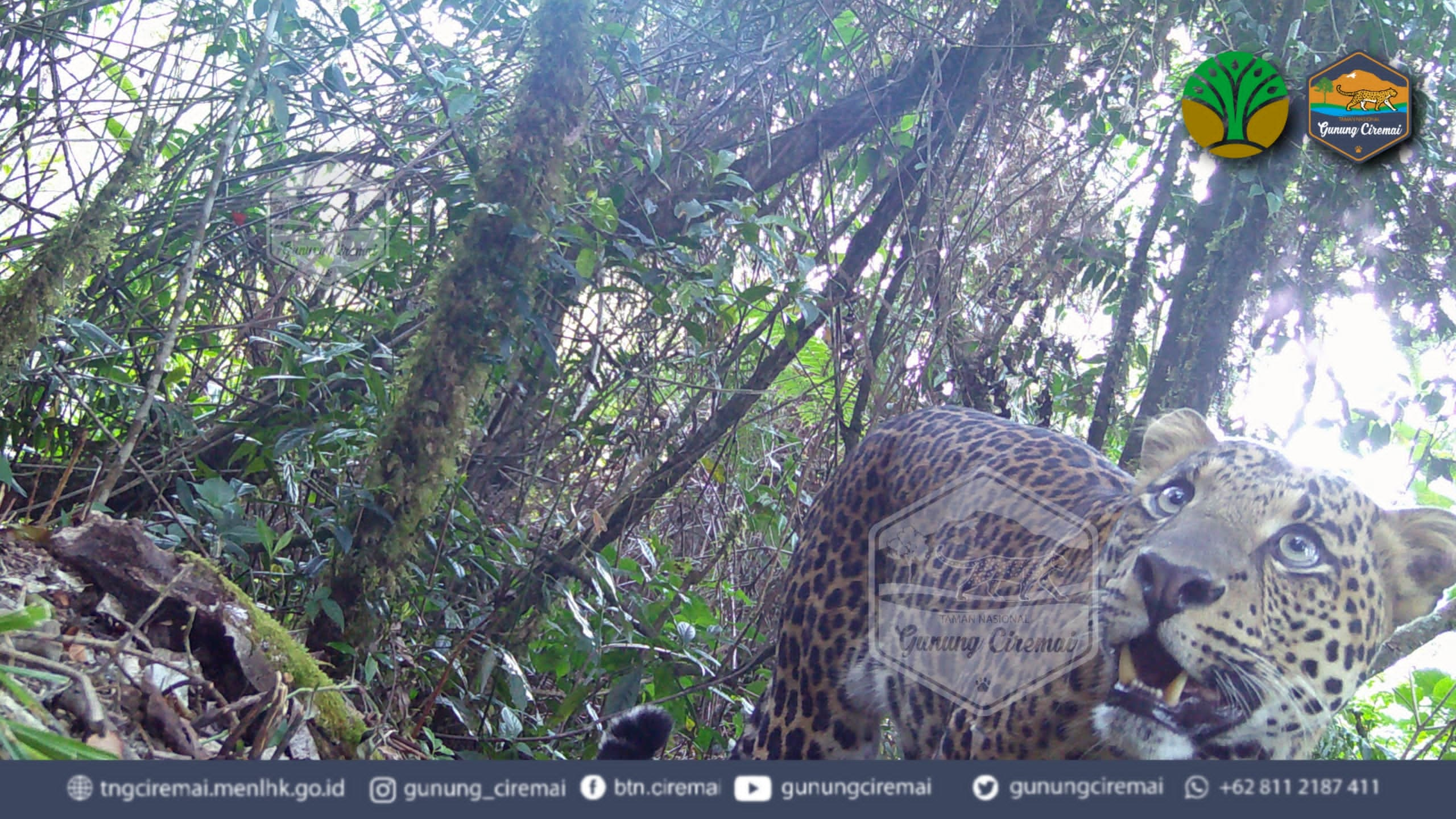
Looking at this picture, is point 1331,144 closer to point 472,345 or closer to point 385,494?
point 472,345

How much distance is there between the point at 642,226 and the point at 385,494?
51.4 inches

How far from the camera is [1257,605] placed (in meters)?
1.99

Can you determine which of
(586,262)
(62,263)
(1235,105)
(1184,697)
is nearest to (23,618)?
(62,263)

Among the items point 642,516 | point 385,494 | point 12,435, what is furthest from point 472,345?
point 12,435

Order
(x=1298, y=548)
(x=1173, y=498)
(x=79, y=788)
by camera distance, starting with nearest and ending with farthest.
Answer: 1. (x=79, y=788)
2. (x=1298, y=548)
3. (x=1173, y=498)

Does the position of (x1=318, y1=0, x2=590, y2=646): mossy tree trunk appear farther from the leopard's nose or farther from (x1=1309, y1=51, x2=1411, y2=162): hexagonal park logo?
(x1=1309, y1=51, x2=1411, y2=162): hexagonal park logo

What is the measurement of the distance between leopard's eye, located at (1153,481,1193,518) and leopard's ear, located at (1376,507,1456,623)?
0.37 meters

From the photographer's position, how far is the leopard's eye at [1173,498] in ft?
7.48

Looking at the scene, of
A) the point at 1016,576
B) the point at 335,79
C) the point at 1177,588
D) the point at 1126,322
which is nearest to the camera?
the point at 1177,588

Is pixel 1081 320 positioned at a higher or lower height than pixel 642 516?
higher

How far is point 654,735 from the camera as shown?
7.76 ft

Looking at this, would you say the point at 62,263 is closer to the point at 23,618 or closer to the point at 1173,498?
the point at 23,618

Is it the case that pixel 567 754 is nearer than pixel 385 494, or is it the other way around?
pixel 385 494

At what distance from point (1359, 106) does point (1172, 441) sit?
4.90 ft
